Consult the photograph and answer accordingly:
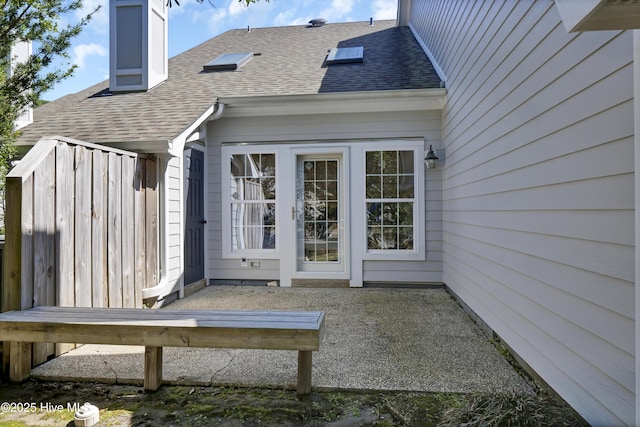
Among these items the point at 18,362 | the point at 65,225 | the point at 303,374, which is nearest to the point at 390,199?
the point at 303,374

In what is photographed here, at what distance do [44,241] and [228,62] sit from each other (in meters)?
4.52

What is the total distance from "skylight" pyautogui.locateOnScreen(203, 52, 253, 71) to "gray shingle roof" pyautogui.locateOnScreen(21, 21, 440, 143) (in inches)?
5.2

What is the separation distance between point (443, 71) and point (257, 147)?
2760 millimetres

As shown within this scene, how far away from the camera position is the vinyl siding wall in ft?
16.3

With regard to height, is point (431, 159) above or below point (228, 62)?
below

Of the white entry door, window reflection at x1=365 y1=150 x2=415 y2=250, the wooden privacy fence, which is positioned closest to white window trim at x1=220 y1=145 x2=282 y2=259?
the white entry door

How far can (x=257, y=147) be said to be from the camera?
522 centimetres

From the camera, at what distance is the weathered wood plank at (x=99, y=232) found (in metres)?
3.03

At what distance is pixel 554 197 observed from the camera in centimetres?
201

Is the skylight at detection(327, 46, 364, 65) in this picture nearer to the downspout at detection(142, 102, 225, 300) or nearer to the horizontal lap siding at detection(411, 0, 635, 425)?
the horizontal lap siding at detection(411, 0, 635, 425)

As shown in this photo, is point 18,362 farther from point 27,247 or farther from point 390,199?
point 390,199

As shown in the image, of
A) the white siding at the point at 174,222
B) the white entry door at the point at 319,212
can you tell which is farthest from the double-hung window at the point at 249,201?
the white siding at the point at 174,222

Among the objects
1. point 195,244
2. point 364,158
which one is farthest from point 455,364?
point 195,244

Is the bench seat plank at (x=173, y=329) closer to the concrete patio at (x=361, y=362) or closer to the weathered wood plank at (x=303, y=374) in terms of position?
the weathered wood plank at (x=303, y=374)
